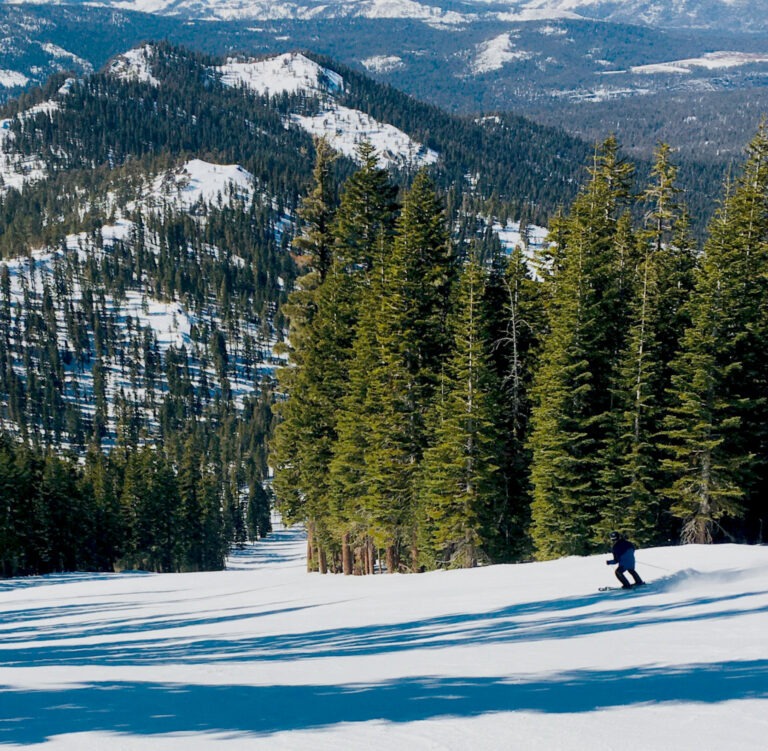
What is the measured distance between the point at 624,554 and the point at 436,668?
23.1ft

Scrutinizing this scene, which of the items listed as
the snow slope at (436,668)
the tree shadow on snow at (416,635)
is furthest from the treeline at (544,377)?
the tree shadow on snow at (416,635)

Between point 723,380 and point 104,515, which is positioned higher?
point 723,380

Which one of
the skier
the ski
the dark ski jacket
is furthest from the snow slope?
→ the dark ski jacket

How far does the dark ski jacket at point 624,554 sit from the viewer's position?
51.7ft

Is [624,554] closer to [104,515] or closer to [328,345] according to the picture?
[328,345]

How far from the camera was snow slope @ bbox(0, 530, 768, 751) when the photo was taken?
7016 millimetres

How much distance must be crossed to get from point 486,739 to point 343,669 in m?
4.11

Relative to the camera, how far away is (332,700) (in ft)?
27.6

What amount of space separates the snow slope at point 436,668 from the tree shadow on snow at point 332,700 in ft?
0.11

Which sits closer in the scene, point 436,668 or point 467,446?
point 436,668

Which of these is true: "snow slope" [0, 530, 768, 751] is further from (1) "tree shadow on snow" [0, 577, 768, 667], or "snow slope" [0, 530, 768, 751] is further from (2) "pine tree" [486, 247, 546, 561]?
(2) "pine tree" [486, 247, 546, 561]

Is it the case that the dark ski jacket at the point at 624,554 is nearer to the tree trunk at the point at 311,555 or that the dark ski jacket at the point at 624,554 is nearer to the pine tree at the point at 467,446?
the pine tree at the point at 467,446

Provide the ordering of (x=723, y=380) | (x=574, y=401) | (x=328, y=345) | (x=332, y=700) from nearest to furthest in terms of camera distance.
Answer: (x=332, y=700) < (x=723, y=380) < (x=574, y=401) < (x=328, y=345)

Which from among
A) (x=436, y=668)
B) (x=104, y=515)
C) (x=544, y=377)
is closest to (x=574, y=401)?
(x=544, y=377)
